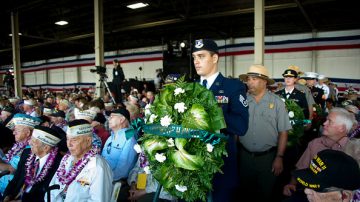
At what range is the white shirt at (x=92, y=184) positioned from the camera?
7.56 feet

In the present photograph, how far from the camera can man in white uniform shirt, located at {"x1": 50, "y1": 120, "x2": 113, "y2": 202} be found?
233 cm

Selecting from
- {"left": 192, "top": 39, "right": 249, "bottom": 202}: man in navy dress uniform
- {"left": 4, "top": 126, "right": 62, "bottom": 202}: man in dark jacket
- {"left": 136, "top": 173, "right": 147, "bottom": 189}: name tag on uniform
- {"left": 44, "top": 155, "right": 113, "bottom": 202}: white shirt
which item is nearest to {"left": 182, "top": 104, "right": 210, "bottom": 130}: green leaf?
{"left": 192, "top": 39, "right": 249, "bottom": 202}: man in navy dress uniform

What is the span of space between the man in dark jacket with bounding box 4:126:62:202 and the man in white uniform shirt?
17 cm

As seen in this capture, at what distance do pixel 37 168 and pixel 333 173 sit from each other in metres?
2.61

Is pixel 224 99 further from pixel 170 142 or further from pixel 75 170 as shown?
pixel 75 170

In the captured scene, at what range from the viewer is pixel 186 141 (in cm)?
156

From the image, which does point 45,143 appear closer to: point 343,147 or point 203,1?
point 343,147

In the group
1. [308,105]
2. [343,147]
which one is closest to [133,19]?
[308,105]

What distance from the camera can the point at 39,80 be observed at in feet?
99.9

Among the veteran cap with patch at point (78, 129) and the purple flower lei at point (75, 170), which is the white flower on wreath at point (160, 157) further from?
the veteran cap with patch at point (78, 129)

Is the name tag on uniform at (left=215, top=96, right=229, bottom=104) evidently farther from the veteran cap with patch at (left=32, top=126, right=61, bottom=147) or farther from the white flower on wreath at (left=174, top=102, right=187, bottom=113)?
the veteran cap with patch at (left=32, top=126, right=61, bottom=147)

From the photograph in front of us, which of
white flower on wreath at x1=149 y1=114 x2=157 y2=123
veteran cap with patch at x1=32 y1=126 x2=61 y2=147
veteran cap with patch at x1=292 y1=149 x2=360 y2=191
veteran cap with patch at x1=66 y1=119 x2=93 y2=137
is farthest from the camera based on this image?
veteran cap with patch at x1=32 y1=126 x2=61 y2=147

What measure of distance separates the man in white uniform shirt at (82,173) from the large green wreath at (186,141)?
862 mm

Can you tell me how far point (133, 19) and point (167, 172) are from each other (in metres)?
14.4
